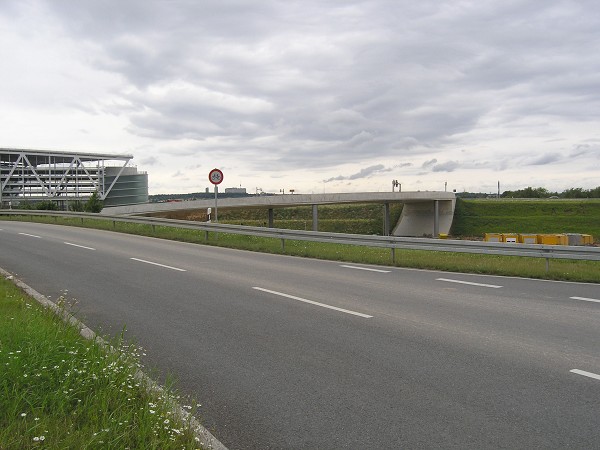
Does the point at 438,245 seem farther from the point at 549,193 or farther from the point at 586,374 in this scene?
the point at 549,193

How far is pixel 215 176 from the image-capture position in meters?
19.8

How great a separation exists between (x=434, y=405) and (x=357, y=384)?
0.76 metres

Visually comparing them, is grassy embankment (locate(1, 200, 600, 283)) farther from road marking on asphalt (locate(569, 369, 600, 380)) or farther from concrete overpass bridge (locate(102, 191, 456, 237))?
road marking on asphalt (locate(569, 369, 600, 380))

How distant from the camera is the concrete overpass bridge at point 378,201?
38.2 metres

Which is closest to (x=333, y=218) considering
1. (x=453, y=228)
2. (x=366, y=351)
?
(x=453, y=228)

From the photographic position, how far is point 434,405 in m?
4.07

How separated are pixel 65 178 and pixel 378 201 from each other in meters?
85.1

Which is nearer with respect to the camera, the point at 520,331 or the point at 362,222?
the point at 520,331

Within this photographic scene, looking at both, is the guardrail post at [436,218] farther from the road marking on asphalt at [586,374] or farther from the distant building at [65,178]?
the distant building at [65,178]

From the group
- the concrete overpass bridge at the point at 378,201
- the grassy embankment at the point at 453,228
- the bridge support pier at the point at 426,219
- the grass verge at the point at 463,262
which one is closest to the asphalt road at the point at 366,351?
the grass verge at the point at 463,262

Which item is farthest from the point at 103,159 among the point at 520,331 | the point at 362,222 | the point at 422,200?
the point at 520,331

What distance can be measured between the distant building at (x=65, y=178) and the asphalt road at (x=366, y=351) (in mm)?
103341

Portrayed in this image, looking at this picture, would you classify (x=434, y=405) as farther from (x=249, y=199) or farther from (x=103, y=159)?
(x=103, y=159)

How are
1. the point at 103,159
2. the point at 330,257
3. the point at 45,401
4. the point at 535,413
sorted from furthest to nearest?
the point at 103,159 < the point at 330,257 < the point at 535,413 < the point at 45,401
